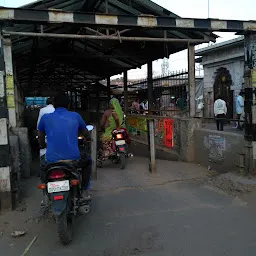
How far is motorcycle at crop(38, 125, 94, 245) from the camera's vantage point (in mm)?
3668

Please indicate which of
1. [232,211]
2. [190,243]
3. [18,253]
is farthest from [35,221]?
[232,211]

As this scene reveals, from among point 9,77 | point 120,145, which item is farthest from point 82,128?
point 120,145

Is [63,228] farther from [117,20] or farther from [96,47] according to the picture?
[96,47]

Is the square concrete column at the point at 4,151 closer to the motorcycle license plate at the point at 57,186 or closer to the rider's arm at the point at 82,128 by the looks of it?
the rider's arm at the point at 82,128

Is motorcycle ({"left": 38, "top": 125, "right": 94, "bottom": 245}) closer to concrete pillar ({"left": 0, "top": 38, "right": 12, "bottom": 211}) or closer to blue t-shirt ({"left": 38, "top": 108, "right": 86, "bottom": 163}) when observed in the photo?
blue t-shirt ({"left": 38, "top": 108, "right": 86, "bottom": 163})

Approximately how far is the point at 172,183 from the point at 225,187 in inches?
39.5

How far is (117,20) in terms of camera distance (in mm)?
5297

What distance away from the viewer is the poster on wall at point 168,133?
28.9ft

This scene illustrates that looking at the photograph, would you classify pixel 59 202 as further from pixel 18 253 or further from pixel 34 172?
pixel 34 172

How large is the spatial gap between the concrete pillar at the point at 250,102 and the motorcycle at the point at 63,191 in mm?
3588

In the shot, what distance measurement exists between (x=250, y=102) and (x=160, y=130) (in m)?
3.57

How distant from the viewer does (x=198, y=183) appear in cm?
639

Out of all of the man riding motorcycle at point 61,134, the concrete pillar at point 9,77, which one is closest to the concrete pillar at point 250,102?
the man riding motorcycle at point 61,134

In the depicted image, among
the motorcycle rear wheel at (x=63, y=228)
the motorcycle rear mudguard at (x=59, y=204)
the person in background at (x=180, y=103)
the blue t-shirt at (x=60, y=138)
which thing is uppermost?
the person in background at (x=180, y=103)
